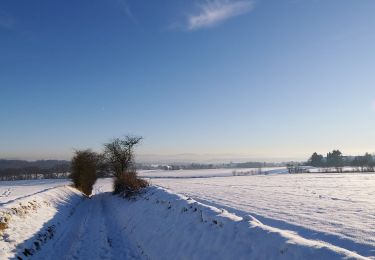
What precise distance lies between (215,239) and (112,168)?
68.2 metres

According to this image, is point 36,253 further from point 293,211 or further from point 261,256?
point 293,211

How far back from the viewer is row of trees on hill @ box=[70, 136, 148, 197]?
139 ft

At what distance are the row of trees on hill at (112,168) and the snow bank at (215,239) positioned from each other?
1901 cm

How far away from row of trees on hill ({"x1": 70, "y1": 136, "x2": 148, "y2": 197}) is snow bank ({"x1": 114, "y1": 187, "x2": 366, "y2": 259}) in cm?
1901

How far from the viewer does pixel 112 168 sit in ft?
254

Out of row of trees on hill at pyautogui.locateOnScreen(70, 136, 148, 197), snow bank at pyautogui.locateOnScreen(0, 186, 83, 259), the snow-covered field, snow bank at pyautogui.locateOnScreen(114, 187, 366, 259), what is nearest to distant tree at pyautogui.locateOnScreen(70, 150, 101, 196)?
row of trees on hill at pyautogui.locateOnScreen(70, 136, 148, 197)

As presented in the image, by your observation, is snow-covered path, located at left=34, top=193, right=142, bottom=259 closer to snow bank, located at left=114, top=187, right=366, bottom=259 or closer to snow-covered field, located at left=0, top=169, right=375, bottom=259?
snow-covered field, located at left=0, top=169, right=375, bottom=259

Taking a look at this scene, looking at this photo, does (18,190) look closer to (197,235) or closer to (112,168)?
(112,168)

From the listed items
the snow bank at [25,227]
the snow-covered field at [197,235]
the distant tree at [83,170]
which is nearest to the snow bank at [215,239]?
the snow-covered field at [197,235]

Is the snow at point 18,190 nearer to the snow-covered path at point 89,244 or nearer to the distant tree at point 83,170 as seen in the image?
the distant tree at point 83,170

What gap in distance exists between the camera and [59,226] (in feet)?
74.5

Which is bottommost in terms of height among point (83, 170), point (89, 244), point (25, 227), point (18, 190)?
point (89, 244)

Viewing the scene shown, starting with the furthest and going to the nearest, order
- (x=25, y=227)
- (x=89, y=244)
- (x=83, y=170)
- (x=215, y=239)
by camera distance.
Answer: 1. (x=83, y=170)
2. (x=25, y=227)
3. (x=89, y=244)
4. (x=215, y=239)

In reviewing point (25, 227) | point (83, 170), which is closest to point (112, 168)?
point (83, 170)
